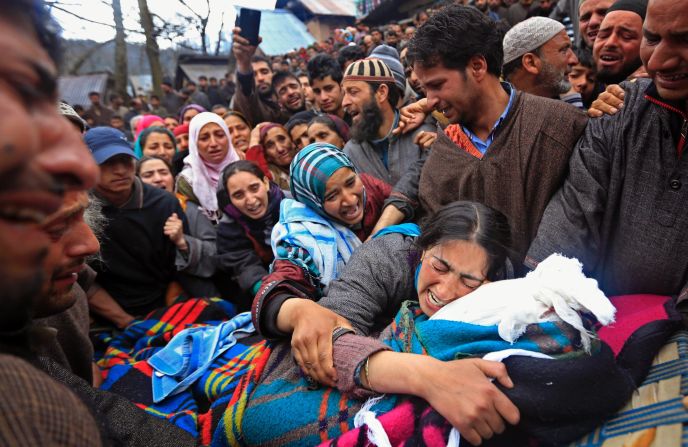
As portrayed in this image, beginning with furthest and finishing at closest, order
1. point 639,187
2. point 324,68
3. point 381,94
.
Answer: point 324,68 → point 381,94 → point 639,187

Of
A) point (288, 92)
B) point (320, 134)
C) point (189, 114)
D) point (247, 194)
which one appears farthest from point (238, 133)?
point (247, 194)

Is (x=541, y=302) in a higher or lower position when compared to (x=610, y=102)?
lower

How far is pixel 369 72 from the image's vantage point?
3.51 metres

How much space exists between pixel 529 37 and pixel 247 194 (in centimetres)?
222

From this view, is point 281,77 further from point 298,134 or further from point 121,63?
point 121,63

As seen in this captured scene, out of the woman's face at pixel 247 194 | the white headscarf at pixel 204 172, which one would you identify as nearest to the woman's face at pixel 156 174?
the white headscarf at pixel 204 172

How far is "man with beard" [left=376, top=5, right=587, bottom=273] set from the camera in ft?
6.00

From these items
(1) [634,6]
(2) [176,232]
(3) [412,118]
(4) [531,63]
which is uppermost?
(1) [634,6]

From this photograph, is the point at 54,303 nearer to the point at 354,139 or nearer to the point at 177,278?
the point at 177,278

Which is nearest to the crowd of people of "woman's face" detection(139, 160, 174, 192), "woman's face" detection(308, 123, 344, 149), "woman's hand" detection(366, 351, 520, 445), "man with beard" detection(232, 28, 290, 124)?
"woman's hand" detection(366, 351, 520, 445)

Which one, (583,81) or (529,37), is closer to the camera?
(529,37)

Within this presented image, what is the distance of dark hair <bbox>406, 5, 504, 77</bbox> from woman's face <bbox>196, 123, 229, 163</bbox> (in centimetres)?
254

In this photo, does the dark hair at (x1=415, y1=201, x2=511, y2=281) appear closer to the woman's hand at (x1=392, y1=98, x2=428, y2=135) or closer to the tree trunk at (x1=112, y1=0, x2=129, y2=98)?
the woman's hand at (x1=392, y1=98, x2=428, y2=135)

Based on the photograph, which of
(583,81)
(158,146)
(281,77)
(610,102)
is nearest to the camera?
(610,102)
